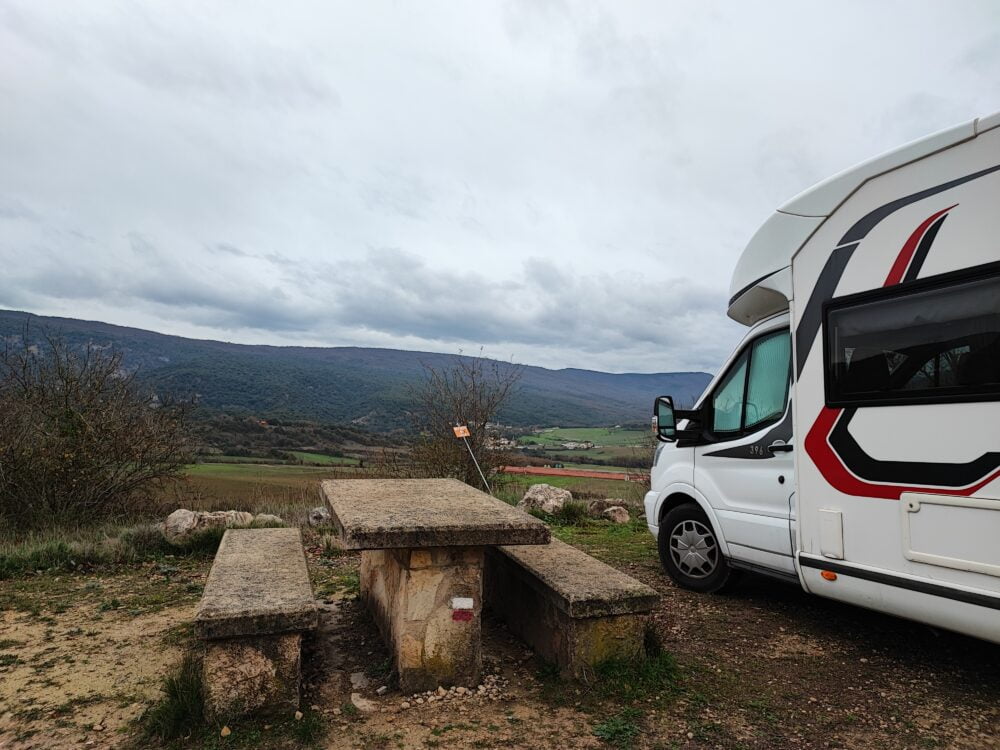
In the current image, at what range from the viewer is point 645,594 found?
3.79 m

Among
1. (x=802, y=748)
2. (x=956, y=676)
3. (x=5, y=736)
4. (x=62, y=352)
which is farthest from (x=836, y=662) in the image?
(x=62, y=352)

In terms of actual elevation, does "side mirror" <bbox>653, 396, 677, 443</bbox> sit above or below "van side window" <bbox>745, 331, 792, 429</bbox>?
below

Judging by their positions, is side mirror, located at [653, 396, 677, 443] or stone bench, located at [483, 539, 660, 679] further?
side mirror, located at [653, 396, 677, 443]

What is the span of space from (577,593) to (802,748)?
126 centimetres

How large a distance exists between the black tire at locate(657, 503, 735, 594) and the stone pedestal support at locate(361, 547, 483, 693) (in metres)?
2.45

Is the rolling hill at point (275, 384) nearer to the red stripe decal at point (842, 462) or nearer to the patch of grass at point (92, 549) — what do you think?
the patch of grass at point (92, 549)

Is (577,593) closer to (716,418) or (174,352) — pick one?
(716,418)

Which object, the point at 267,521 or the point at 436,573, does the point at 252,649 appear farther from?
the point at 267,521

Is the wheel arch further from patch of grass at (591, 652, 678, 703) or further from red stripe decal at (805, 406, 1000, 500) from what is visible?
patch of grass at (591, 652, 678, 703)

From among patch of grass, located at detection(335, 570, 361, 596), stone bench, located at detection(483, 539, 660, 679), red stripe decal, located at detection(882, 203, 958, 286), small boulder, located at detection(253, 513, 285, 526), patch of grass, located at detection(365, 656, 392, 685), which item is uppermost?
red stripe decal, located at detection(882, 203, 958, 286)

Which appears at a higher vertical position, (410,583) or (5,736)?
(410,583)

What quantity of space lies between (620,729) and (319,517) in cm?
747

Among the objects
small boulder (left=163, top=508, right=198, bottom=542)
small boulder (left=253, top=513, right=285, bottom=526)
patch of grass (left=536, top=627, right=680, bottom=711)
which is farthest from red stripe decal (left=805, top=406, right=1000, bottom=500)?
small boulder (left=253, top=513, right=285, bottom=526)

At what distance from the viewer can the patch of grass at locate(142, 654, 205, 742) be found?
3.15m
